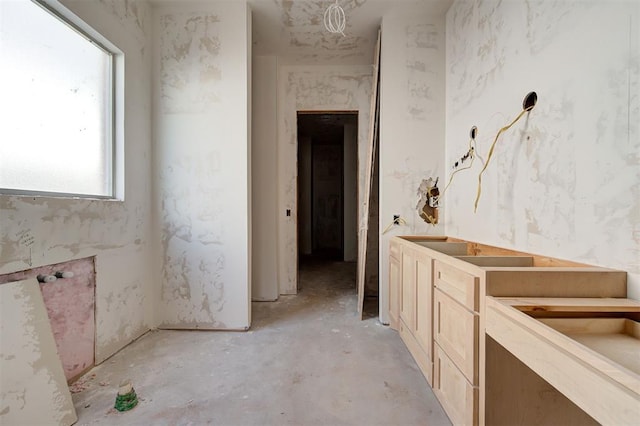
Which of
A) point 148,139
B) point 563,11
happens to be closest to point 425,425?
point 563,11

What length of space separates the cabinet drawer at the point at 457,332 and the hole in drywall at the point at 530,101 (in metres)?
1.16

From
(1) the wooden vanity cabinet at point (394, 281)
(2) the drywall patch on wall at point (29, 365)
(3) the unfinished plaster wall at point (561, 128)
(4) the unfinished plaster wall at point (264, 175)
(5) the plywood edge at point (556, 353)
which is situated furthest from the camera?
(4) the unfinished plaster wall at point (264, 175)

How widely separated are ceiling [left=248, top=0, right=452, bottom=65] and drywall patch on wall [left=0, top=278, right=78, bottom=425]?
2.78 metres

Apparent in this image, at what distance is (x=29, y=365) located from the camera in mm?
1388

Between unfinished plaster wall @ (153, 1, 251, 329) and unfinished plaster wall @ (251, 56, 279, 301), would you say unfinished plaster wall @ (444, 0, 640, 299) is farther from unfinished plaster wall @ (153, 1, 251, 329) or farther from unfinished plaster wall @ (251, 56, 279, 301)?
unfinished plaster wall @ (251, 56, 279, 301)

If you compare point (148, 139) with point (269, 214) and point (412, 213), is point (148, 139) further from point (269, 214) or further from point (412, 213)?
point (412, 213)

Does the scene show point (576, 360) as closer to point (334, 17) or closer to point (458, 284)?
point (458, 284)

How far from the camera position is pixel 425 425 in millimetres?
1416

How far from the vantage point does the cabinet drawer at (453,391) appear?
118cm

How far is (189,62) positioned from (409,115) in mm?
2144

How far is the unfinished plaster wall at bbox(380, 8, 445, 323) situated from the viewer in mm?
2660

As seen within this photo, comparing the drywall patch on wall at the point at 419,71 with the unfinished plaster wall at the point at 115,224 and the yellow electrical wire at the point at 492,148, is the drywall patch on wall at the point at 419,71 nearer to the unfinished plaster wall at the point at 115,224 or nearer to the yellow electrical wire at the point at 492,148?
the yellow electrical wire at the point at 492,148

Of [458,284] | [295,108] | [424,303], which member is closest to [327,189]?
[295,108]

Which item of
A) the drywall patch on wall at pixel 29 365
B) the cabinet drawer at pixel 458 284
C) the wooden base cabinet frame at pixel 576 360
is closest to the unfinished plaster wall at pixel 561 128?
the wooden base cabinet frame at pixel 576 360
